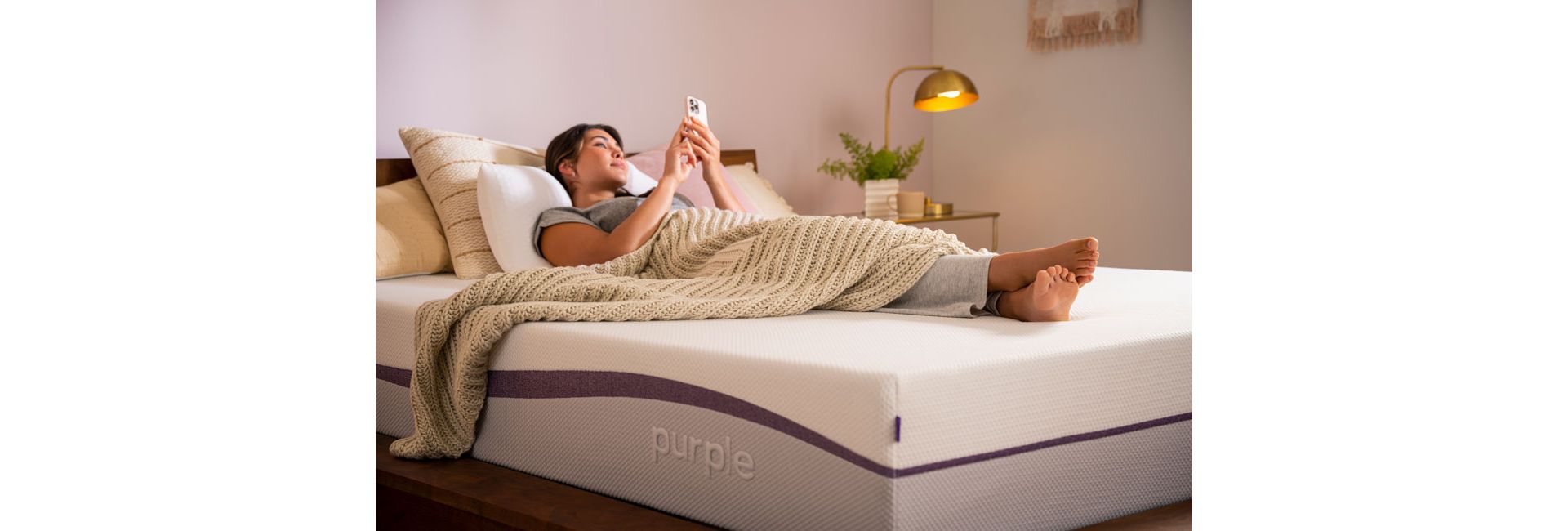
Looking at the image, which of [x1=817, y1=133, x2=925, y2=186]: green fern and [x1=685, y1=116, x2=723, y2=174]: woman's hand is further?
[x1=817, y1=133, x2=925, y2=186]: green fern

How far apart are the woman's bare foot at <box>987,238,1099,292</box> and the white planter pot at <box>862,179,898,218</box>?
92.1 inches

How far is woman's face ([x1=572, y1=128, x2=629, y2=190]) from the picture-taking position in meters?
2.76

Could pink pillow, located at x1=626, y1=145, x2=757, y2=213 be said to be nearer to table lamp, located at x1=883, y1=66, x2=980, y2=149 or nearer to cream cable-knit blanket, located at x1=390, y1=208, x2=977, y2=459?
cream cable-knit blanket, located at x1=390, y1=208, x2=977, y2=459

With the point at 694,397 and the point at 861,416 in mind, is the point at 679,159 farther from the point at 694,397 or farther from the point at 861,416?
the point at 861,416

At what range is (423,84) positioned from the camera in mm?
3057

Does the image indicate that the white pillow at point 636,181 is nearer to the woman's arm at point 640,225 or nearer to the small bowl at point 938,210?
the woman's arm at point 640,225

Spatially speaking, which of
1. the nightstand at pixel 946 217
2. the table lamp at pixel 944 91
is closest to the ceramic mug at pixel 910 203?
the nightstand at pixel 946 217

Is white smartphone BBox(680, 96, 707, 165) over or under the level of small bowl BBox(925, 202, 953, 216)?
over

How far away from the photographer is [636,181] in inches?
114

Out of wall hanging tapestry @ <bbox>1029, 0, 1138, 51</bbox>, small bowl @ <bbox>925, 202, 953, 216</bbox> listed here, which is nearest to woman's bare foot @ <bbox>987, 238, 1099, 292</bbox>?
small bowl @ <bbox>925, 202, 953, 216</bbox>

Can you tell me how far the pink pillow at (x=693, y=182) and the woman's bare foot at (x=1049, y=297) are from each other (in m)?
1.26

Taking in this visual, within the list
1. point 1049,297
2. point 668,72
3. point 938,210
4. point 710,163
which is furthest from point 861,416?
point 938,210

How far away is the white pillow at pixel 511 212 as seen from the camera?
2.52m
